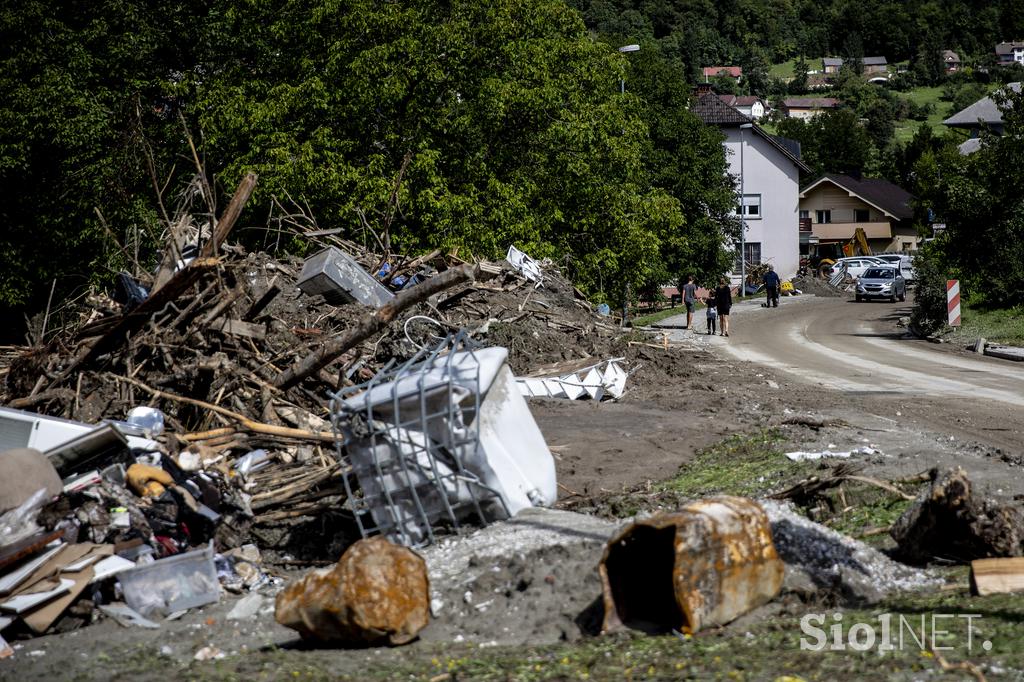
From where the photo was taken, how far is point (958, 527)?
7203mm

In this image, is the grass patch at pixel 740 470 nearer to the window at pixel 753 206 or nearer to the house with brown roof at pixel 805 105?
the window at pixel 753 206

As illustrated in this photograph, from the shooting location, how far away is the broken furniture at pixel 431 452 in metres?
8.65

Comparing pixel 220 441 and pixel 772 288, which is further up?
pixel 772 288

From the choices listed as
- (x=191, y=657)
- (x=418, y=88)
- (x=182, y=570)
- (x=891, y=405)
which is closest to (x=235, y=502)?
(x=182, y=570)

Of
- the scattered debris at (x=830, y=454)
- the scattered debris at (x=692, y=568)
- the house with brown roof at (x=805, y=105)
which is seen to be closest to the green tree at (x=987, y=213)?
the scattered debris at (x=830, y=454)

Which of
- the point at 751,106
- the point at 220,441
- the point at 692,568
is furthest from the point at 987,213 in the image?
the point at 751,106

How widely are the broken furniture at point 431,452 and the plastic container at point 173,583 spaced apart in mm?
1248

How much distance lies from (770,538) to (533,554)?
5.71 ft

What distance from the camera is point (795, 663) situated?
5.45 meters

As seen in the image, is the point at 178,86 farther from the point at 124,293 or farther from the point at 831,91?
the point at 831,91

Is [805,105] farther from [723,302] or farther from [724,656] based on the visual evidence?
[724,656]

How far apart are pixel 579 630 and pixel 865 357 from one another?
19252 mm

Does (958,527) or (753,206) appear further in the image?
(753,206)

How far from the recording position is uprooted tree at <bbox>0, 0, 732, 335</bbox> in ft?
86.0
